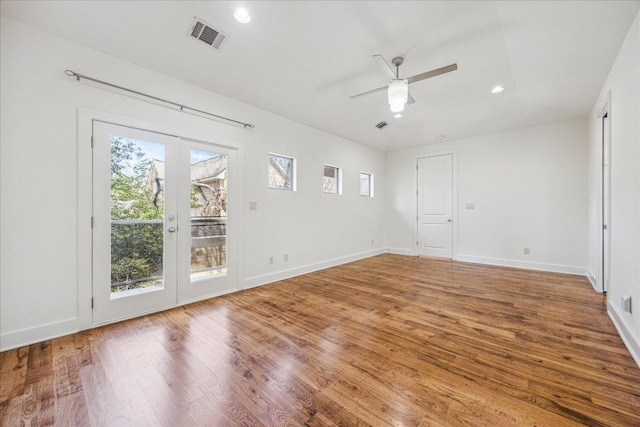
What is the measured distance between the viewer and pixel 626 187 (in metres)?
2.30

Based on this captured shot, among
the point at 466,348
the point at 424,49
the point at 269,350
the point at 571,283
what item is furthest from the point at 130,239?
the point at 571,283

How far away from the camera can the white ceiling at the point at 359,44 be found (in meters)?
2.19

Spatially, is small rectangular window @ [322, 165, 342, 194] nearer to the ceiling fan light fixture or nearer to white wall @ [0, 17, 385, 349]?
white wall @ [0, 17, 385, 349]

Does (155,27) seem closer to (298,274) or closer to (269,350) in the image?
(269,350)

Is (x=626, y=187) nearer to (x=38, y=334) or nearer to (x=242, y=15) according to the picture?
(x=242, y=15)

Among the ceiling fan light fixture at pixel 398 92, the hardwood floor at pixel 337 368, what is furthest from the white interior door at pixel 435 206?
the ceiling fan light fixture at pixel 398 92

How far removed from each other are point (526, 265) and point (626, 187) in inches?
135

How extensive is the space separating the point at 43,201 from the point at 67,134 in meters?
0.68

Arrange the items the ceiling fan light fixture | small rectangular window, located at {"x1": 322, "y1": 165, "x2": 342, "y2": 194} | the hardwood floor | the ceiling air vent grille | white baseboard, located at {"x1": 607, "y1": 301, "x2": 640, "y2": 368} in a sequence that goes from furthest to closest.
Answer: small rectangular window, located at {"x1": 322, "y1": 165, "x2": 342, "y2": 194} → the ceiling fan light fixture → the ceiling air vent grille → white baseboard, located at {"x1": 607, "y1": 301, "x2": 640, "y2": 368} → the hardwood floor

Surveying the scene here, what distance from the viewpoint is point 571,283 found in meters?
4.10

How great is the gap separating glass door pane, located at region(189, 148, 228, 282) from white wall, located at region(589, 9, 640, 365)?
427 cm

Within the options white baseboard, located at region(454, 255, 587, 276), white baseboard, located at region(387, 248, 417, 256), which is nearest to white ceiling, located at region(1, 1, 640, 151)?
white baseboard, located at region(454, 255, 587, 276)

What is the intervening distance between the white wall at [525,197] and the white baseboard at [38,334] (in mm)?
6675

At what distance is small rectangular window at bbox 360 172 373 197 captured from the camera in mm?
6559
